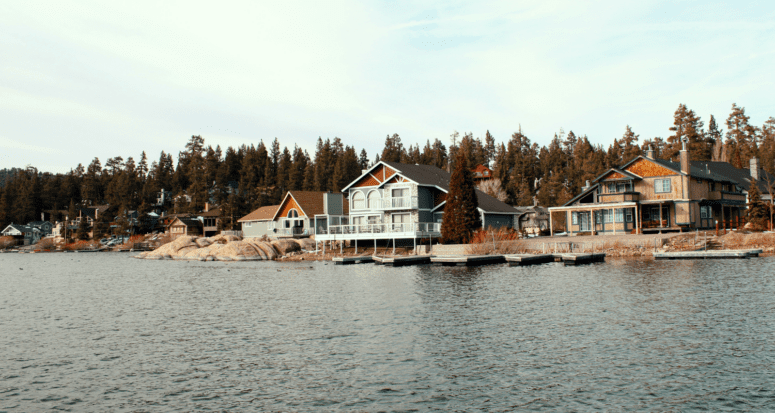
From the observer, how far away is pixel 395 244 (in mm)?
63219

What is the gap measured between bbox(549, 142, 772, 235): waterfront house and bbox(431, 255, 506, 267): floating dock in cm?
1320

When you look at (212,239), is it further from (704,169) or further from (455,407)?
(455,407)

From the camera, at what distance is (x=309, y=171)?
12850 centimetres

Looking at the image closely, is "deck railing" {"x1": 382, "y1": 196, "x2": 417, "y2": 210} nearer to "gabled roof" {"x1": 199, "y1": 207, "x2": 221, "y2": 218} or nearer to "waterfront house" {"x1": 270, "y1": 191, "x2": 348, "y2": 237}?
"waterfront house" {"x1": 270, "y1": 191, "x2": 348, "y2": 237}

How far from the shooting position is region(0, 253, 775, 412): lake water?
1368cm

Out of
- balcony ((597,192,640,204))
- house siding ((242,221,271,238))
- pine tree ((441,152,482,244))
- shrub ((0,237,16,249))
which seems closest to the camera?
pine tree ((441,152,482,244))

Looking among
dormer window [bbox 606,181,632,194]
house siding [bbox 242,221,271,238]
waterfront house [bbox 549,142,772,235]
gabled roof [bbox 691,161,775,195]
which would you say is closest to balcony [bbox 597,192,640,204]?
waterfront house [bbox 549,142,772,235]

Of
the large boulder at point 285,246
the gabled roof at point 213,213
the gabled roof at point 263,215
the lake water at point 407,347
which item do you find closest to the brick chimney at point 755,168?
the lake water at point 407,347

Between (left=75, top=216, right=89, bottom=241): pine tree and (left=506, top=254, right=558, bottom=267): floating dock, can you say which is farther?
(left=75, top=216, right=89, bottom=241): pine tree

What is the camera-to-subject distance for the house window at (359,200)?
214ft

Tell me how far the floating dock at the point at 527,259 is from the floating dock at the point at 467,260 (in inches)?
61.0

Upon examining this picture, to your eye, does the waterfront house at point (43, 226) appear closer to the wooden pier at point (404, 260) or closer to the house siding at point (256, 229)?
the house siding at point (256, 229)

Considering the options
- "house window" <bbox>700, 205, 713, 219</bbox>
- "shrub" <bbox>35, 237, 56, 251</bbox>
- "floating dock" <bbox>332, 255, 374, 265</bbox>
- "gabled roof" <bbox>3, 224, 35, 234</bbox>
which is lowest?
"floating dock" <bbox>332, 255, 374, 265</bbox>

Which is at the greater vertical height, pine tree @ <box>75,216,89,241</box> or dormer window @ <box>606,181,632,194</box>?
dormer window @ <box>606,181,632,194</box>
